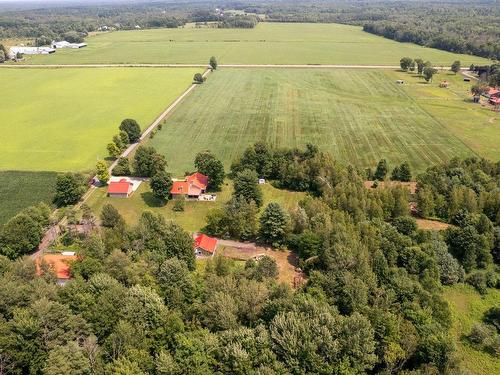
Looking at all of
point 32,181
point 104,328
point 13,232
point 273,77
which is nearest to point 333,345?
point 104,328

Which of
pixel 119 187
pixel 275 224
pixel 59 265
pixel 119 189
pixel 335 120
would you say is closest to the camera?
pixel 59 265

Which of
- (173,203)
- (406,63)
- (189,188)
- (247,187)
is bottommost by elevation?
(173,203)

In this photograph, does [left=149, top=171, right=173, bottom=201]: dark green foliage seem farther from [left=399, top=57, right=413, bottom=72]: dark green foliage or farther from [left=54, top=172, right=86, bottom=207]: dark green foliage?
[left=399, top=57, right=413, bottom=72]: dark green foliage

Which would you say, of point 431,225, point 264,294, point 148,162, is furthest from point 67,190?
point 431,225

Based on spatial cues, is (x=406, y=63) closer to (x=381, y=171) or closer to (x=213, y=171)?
(x=381, y=171)

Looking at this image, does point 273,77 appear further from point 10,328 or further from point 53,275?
point 10,328

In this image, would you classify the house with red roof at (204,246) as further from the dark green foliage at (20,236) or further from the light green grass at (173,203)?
the dark green foliage at (20,236)

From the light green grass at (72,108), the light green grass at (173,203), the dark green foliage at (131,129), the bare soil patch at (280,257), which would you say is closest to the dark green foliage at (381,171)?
the light green grass at (173,203)
